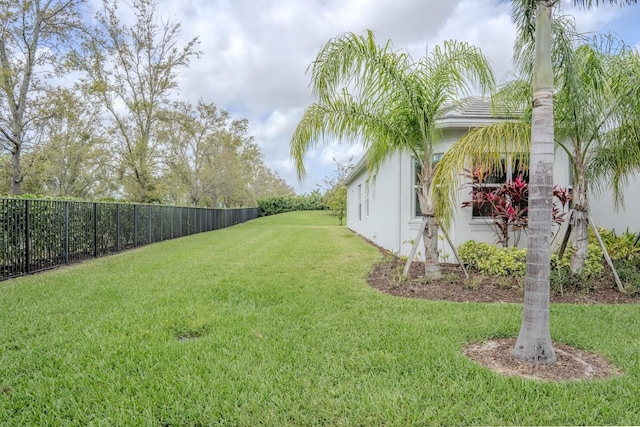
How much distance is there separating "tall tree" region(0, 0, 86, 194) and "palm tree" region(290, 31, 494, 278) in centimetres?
1098

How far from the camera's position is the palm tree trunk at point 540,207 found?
117 inches

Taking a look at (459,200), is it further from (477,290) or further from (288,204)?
(288,204)

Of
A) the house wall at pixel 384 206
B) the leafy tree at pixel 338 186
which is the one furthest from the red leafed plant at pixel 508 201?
the leafy tree at pixel 338 186

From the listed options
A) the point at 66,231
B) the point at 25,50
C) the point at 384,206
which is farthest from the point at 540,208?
the point at 25,50

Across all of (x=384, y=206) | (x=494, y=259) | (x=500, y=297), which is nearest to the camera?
(x=500, y=297)

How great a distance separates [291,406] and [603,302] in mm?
5058

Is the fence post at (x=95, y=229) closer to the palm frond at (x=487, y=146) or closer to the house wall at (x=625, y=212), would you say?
the palm frond at (x=487, y=146)

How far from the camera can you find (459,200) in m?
7.79

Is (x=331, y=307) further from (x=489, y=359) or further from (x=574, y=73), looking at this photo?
(x=574, y=73)

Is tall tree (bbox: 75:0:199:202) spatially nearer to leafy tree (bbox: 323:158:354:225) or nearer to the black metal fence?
the black metal fence

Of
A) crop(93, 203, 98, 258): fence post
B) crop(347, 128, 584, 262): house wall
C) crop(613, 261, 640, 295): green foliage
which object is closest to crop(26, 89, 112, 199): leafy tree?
crop(93, 203, 98, 258): fence post

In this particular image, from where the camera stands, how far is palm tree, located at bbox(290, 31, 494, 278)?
537 cm

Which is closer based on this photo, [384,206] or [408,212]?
[408,212]

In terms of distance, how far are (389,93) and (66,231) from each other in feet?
25.7
